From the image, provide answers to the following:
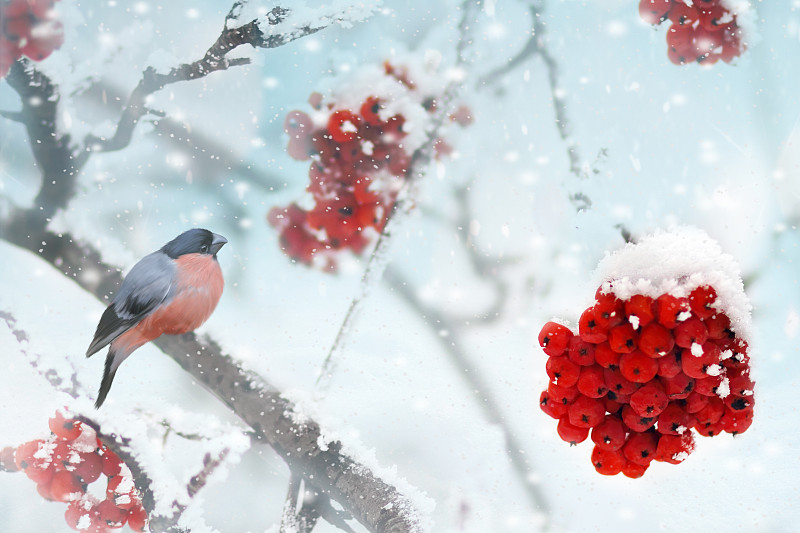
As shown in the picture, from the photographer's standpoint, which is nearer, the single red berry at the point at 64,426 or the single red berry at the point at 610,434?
the single red berry at the point at 610,434

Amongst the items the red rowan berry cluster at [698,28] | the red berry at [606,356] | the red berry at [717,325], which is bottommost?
the red berry at [606,356]

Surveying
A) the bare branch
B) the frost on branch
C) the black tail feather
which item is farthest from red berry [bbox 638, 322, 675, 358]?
the black tail feather

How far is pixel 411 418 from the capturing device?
48cm

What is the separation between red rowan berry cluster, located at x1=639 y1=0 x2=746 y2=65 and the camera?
0.43m

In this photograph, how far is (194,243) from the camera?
47cm

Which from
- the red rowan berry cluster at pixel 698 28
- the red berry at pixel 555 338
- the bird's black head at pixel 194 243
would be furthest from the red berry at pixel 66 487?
the red rowan berry cluster at pixel 698 28

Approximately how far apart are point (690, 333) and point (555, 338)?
0.24 feet

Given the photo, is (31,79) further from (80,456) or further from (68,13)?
(80,456)

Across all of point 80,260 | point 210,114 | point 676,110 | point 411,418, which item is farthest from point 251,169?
point 676,110

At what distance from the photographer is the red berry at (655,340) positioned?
0.28 m

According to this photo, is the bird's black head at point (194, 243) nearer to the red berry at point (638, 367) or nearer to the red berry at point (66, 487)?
the red berry at point (66, 487)

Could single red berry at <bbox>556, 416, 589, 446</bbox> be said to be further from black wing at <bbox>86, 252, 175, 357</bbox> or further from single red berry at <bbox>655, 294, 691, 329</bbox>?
black wing at <bbox>86, 252, 175, 357</bbox>

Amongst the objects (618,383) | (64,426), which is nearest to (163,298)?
(64,426)

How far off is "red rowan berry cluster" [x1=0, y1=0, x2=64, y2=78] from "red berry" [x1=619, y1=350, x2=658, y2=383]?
1.82 ft
